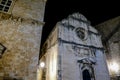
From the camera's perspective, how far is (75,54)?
47.7ft

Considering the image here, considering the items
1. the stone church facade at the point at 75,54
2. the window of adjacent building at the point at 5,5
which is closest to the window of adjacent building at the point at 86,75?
the stone church facade at the point at 75,54

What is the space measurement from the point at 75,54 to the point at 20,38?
825 cm

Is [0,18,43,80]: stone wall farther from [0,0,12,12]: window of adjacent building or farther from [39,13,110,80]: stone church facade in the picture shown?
[39,13,110,80]: stone church facade

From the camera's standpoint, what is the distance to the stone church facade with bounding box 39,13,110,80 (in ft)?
43.6

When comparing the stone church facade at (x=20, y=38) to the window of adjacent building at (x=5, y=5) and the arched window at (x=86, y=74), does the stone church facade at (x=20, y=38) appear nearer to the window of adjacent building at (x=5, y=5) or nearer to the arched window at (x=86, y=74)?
the window of adjacent building at (x=5, y=5)

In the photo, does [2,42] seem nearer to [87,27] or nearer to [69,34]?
[69,34]

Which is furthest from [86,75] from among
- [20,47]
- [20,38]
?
[20,38]

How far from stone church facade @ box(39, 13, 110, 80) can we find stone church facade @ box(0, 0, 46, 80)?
5.57m

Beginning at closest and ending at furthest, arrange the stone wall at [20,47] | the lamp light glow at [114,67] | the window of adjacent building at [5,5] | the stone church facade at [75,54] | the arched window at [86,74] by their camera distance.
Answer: the stone wall at [20,47] → the window of adjacent building at [5,5] → the stone church facade at [75,54] → the arched window at [86,74] → the lamp light glow at [114,67]

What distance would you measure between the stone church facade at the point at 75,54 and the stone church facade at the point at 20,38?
18.3 ft

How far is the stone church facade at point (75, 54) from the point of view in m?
13.3

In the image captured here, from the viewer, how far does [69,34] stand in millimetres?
15703

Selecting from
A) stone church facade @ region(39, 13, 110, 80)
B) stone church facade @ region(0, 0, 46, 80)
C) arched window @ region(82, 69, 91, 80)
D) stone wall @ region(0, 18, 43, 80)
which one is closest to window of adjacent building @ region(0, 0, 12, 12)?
stone church facade @ region(0, 0, 46, 80)

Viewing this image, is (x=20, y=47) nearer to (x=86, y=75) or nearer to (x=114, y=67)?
(x=86, y=75)
